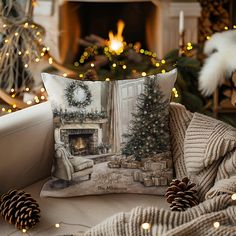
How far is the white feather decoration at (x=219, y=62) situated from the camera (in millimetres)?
2331

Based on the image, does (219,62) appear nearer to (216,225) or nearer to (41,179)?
(41,179)

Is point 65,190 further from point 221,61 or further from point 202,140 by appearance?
point 221,61

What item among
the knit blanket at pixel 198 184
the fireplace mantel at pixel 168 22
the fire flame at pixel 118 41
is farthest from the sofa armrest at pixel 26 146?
the fireplace mantel at pixel 168 22

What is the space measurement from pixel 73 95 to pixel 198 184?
50 cm

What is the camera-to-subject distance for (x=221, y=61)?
2.37 meters

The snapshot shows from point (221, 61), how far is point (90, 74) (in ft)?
2.18

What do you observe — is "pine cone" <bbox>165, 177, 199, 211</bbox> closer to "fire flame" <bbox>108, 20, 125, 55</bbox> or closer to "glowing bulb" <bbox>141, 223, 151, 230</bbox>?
"glowing bulb" <bbox>141, 223, 151, 230</bbox>

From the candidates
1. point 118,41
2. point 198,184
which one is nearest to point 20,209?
point 198,184

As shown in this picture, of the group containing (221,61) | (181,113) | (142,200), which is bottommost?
(142,200)

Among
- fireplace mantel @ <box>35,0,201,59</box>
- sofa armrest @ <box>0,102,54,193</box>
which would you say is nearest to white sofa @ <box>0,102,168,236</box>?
sofa armrest @ <box>0,102,54,193</box>

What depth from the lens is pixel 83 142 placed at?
1665 millimetres

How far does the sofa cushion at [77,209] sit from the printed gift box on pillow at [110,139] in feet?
0.08

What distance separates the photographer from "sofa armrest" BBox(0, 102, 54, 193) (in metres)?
1.64

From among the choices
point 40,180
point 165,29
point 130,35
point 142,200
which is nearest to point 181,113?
point 142,200
